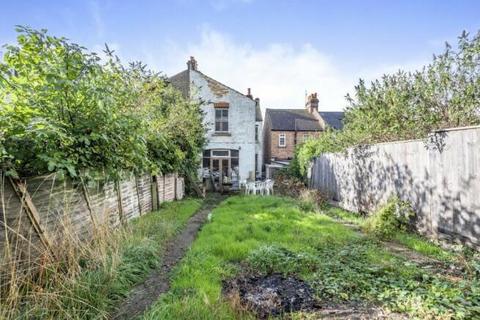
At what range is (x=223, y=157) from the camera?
1938 centimetres

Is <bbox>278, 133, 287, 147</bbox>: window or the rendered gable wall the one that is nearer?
the rendered gable wall

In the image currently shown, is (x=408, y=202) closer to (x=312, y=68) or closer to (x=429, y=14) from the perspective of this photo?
(x=429, y=14)

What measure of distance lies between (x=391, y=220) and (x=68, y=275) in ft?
20.0

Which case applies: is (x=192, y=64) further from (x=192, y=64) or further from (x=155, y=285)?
(x=155, y=285)

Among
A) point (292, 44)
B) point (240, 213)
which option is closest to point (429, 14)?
point (292, 44)

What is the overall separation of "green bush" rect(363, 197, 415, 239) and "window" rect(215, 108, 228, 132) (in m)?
13.9

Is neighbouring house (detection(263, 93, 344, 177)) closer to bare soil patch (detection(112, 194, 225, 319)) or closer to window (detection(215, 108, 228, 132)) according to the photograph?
window (detection(215, 108, 228, 132))

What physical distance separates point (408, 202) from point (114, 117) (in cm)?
641

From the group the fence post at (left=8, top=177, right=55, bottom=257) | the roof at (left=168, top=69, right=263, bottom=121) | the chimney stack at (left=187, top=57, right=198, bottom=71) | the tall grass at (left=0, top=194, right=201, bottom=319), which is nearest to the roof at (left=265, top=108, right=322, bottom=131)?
the roof at (left=168, top=69, right=263, bottom=121)

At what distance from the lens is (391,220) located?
622 centimetres

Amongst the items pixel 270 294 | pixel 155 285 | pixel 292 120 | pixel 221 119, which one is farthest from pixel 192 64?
pixel 270 294

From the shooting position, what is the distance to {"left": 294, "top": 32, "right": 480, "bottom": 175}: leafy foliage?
675 cm

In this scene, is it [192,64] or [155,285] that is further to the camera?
[192,64]

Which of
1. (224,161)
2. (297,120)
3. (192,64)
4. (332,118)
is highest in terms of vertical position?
(192,64)
